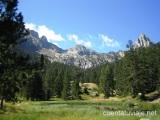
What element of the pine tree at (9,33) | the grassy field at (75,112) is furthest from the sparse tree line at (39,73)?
the grassy field at (75,112)

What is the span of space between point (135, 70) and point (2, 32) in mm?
83070

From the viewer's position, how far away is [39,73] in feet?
372

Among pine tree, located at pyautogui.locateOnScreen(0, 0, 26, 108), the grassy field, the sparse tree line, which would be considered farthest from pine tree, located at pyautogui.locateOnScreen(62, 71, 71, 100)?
pine tree, located at pyautogui.locateOnScreen(0, 0, 26, 108)

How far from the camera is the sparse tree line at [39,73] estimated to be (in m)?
33.2

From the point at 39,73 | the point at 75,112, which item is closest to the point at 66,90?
the point at 39,73

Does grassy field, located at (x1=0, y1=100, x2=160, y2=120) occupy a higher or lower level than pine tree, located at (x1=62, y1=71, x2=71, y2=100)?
lower

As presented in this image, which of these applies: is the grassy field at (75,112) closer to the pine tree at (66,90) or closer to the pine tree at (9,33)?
the pine tree at (9,33)

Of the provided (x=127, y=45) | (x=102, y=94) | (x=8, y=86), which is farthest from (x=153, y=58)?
(x=8, y=86)

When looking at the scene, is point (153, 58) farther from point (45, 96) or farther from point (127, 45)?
point (45, 96)

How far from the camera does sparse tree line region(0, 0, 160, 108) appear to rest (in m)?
33.2

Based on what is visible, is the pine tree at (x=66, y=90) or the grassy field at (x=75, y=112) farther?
the pine tree at (x=66, y=90)

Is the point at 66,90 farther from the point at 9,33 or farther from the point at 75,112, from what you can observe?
the point at 9,33

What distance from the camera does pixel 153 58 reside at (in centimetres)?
12450

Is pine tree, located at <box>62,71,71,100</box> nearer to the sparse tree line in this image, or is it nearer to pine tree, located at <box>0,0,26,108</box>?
the sparse tree line
